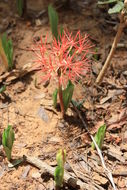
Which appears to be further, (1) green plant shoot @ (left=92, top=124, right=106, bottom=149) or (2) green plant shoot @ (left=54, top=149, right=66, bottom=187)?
(1) green plant shoot @ (left=92, top=124, right=106, bottom=149)

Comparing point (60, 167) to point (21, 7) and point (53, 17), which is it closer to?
point (53, 17)

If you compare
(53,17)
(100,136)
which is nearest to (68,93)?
(100,136)

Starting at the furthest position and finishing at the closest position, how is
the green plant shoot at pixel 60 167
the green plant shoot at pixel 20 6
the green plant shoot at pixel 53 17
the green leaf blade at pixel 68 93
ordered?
the green plant shoot at pixel 20 6
the green plant shoot at pixel 53 17
the green leaf blade at pixel 68 93
the green plant shoot at pixel 60 167

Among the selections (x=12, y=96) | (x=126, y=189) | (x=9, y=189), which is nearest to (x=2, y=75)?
(x=12, y=96)

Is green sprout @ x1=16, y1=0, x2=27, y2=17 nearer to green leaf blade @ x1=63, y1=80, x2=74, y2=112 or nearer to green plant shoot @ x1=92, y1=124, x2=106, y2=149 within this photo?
green leaf blade @ x1=63, y1=80, x2=74, y2=112

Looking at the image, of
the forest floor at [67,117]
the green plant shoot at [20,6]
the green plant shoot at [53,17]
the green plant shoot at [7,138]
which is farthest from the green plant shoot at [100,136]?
the green plant shoot at [20,6]

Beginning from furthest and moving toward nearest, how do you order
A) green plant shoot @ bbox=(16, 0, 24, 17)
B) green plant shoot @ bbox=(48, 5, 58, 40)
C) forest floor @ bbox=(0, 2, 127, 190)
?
green plant shoot @ bbox=(16, 0, 24, 17) < green plant shoot @ bbox=(48, 5, 58, 40) < forest floor @ bbox=(0, 2, 127, 190)

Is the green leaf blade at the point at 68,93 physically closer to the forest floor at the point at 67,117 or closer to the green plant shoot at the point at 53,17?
the forest floor at the point at 67,117

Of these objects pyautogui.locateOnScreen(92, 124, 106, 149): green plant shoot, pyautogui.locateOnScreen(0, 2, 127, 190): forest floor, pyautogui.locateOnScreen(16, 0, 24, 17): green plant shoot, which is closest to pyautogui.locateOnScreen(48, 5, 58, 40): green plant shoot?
pyautogui.locateOnScreen(0, 2, 127, 190): forest floor

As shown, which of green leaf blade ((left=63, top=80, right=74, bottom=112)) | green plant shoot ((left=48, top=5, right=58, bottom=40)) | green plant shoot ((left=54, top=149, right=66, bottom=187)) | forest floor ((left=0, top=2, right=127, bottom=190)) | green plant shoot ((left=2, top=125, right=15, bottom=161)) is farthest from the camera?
green plant shoot ((left=48, top=5, right=58, bottom=40))

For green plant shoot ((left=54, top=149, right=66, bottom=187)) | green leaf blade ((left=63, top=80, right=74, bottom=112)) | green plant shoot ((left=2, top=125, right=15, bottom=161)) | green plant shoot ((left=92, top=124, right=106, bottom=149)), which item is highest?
green leaf blade ((left=63, top=80, right=74, bottom=112))
